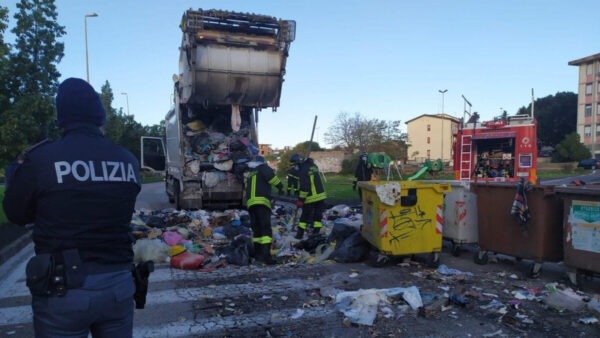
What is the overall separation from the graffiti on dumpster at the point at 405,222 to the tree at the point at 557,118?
57076mm

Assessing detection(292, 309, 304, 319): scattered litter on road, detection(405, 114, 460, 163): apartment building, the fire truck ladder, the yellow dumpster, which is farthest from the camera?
detection(405, 114, 460, 163): apartment building

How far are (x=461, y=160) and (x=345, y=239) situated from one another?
298 inches

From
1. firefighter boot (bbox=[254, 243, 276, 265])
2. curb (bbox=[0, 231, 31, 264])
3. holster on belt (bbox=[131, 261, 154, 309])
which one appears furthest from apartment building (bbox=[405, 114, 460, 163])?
holster on belt (bbox=[131, 261, 154, 309])

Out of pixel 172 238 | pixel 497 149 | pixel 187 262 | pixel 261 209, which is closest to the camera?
pixel 187 262

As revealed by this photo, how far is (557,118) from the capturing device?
185 ft

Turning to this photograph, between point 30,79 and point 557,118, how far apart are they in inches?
2305

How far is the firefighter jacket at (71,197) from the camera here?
78.4 inches

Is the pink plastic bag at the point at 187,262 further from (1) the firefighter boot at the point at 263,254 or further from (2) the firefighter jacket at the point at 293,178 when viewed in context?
(2) the firefighter jacket at the point at 293,178

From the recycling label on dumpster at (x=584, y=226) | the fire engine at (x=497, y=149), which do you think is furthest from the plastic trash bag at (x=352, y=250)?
the fire engine at (x=497, y=149)

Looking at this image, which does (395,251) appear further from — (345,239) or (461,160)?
(461,160)

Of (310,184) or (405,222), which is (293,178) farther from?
(405,222)

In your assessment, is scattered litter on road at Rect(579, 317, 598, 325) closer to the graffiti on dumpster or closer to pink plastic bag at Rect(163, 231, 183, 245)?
the graffiti on dumpster

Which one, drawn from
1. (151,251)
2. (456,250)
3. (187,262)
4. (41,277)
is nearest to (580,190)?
(456,250)

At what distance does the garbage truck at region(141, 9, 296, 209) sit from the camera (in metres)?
10.0
